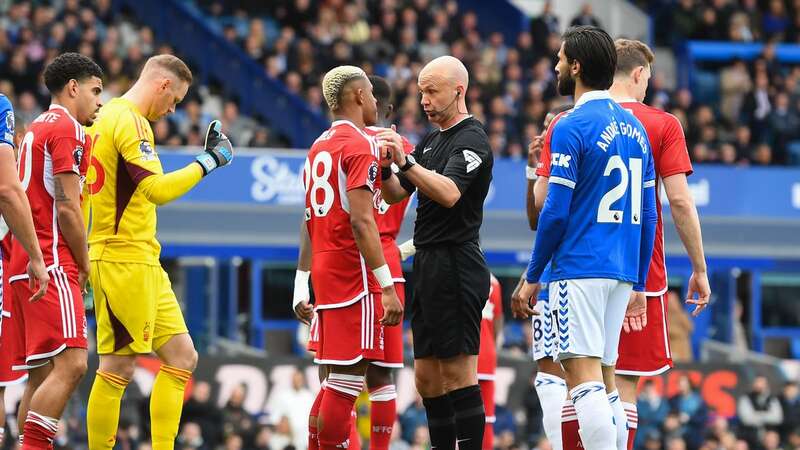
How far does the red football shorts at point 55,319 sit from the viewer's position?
27.9ft

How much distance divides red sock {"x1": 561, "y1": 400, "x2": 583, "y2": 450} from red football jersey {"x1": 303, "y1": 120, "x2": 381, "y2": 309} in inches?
52.8

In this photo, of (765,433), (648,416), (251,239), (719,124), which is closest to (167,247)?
(251,239)

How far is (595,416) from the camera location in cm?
760

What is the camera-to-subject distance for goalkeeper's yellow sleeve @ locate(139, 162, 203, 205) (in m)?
8.65

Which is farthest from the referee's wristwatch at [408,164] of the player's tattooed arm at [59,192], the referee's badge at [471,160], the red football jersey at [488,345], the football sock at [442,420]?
the red football jersey at [488,345]

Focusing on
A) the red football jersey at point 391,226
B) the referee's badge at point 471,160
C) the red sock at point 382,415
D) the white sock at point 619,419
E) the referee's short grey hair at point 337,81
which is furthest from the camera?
the red football jersey at point 391,226

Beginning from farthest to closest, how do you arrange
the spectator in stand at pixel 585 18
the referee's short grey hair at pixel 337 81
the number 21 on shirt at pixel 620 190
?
the spectator in stand at pixel 585 18 < the referee's short grey hair at pixel 337 81 < the number 21 on shirt at pixel 620 190

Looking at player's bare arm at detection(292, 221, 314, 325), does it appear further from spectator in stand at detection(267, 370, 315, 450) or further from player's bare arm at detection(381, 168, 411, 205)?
spectator in stand at detection(267, 370, 315, 450)

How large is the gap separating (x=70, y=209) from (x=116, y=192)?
462mm

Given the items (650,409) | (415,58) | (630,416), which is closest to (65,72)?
(630,416)

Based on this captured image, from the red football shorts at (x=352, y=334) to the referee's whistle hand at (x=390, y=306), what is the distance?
18 centimetres

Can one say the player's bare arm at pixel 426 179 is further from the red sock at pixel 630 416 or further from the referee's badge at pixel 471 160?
the red sock at pixel 630 416

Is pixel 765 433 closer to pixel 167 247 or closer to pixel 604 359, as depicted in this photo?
pixel 167 247

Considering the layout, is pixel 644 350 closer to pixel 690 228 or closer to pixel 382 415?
pixel 690 228
